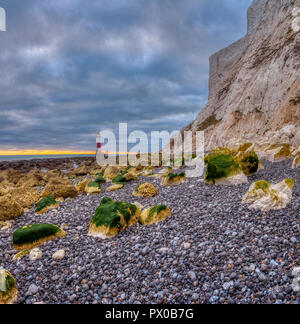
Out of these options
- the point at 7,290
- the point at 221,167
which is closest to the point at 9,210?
the point at 7,290

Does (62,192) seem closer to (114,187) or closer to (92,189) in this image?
(92,189)

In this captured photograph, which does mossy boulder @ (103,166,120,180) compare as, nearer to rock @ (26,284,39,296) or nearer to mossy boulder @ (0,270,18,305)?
rock @ (26,284,39,296)

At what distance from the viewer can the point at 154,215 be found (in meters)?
6.85

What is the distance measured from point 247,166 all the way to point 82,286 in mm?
9562

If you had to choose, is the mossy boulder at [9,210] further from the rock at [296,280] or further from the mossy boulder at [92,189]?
the rock at [296,280]

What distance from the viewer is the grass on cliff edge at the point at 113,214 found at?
21.2 ft

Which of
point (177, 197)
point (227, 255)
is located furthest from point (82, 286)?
point (177, 197)

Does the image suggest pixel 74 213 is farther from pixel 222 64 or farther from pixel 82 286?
pixel 222 64

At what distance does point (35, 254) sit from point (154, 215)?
3.42m

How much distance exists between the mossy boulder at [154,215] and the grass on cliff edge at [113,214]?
0.42 m

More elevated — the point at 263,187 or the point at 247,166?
the point at 247,166

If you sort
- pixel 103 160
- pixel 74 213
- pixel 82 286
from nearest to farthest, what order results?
pixel 82 286, pixel 74 213, pixel 103 160

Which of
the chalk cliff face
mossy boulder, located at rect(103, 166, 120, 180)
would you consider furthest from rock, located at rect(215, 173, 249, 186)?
mossy boulder, located at rect(103, 166, 120, 180)
